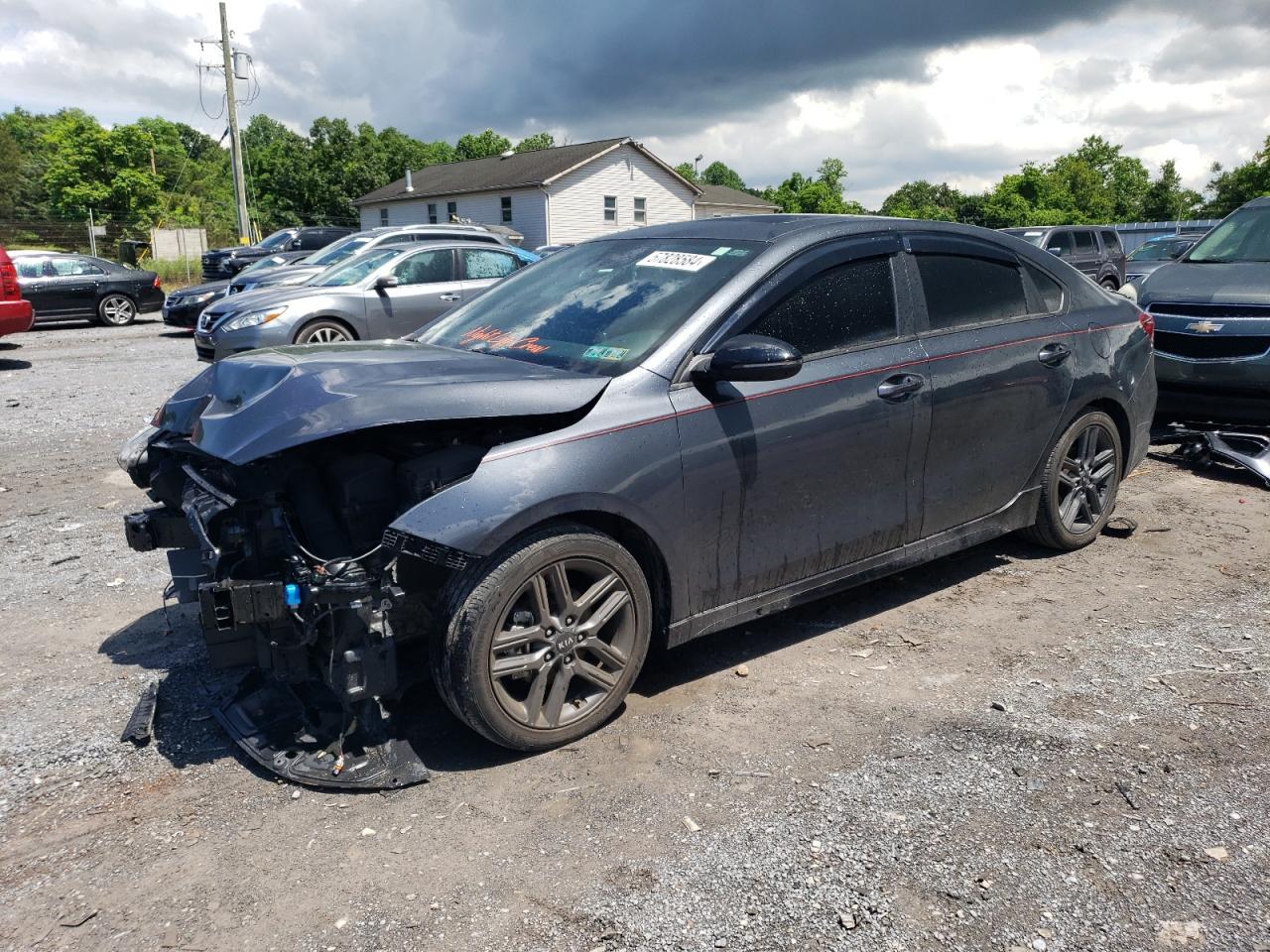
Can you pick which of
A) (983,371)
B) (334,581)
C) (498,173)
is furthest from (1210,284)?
(498,173)

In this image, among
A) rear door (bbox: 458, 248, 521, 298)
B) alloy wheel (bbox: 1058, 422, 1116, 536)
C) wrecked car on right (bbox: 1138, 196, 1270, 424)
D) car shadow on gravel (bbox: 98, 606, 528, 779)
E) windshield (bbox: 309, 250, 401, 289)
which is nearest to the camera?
car shadow on gravel (bbox: 98, 606, 528, 779)

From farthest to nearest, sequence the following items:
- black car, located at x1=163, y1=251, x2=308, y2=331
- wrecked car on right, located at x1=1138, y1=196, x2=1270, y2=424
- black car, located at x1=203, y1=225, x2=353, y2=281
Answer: black car, located at x1=203, y1=225, x2=353, y2=281 → black car, located at x1=163, y1=251, x2=308, y2=331 → wrecked car on right, located at x1=1138, y1=196, x2=1270, y2=424

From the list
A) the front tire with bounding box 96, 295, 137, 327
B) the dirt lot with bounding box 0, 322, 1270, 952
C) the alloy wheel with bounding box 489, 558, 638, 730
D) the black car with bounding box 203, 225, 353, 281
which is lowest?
the dirt lot with bounding box 0, 322, 1270, 952

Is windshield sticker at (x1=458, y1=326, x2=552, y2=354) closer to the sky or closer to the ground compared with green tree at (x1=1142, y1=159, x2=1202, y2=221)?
closer to the ground

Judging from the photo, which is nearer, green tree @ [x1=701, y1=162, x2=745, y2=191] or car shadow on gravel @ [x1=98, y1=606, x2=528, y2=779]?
car shadow on gravel @ [x1=98, y1=606, x2=528, y2=779]

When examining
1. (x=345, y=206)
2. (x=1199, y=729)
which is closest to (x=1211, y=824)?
(x=1199, y=729)

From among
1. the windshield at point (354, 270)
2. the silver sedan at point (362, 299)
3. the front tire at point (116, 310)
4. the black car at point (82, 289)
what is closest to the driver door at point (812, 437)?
the silver sedan at point (362, 299)

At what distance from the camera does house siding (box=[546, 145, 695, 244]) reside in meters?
44.0

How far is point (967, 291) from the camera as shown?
15.4 ft

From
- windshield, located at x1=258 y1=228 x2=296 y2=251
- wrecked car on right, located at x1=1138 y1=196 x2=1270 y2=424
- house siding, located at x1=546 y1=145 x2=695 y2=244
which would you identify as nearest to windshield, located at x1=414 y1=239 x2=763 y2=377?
wrecked car on right, located at x1=1138 y1=196 x2=1270 y2=424

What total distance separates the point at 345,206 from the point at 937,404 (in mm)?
64682

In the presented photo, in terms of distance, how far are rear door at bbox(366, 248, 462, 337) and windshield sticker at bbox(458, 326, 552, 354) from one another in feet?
25.0

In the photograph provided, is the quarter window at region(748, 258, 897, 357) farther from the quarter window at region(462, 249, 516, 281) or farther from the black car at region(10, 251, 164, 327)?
the black car at region(10, 251, 164, 327)

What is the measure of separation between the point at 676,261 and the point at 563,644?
5.64 ft
